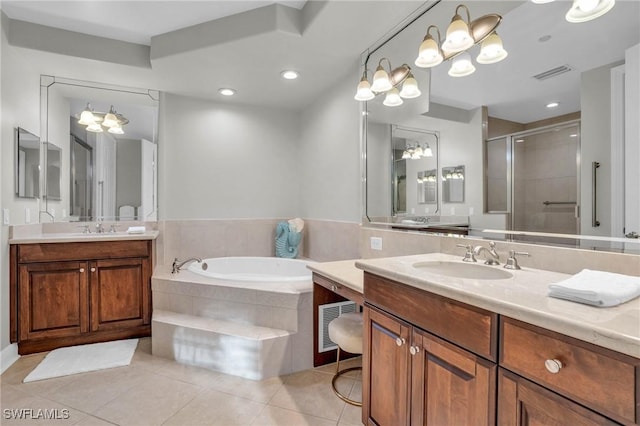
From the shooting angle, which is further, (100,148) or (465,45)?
(100,148)

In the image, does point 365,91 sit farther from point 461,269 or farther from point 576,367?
point 576,367

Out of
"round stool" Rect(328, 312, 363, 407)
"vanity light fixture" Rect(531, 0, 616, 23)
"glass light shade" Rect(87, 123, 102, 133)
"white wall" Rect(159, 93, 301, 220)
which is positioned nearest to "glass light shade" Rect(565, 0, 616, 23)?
"vanity light fixture" Rect(531, 0, 616, 23)

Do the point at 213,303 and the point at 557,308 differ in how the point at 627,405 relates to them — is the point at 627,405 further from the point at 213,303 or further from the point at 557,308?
the point at 213,303

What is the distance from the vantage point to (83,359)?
245cm

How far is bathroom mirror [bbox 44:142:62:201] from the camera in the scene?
299 centimetres

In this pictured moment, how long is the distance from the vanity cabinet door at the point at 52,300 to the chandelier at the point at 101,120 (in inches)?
57.7

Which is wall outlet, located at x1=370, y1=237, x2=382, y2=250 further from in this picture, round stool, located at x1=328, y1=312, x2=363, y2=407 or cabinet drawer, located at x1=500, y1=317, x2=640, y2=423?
cabinet drawer, located at x1=500, y1=317, x2=640, y2=423

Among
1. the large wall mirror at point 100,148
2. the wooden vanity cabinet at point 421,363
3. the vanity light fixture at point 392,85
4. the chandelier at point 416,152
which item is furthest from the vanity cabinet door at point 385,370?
the large wall mirror at point 100,148

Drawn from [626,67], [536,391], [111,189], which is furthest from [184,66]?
[536,391]

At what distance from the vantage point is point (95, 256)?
271 centimetres

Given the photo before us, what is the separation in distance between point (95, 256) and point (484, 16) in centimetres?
325

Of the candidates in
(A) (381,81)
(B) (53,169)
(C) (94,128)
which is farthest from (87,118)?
(A) (381,81)

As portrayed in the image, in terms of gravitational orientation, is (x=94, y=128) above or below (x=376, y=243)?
above

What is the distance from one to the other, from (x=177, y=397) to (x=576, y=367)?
2097 mm
